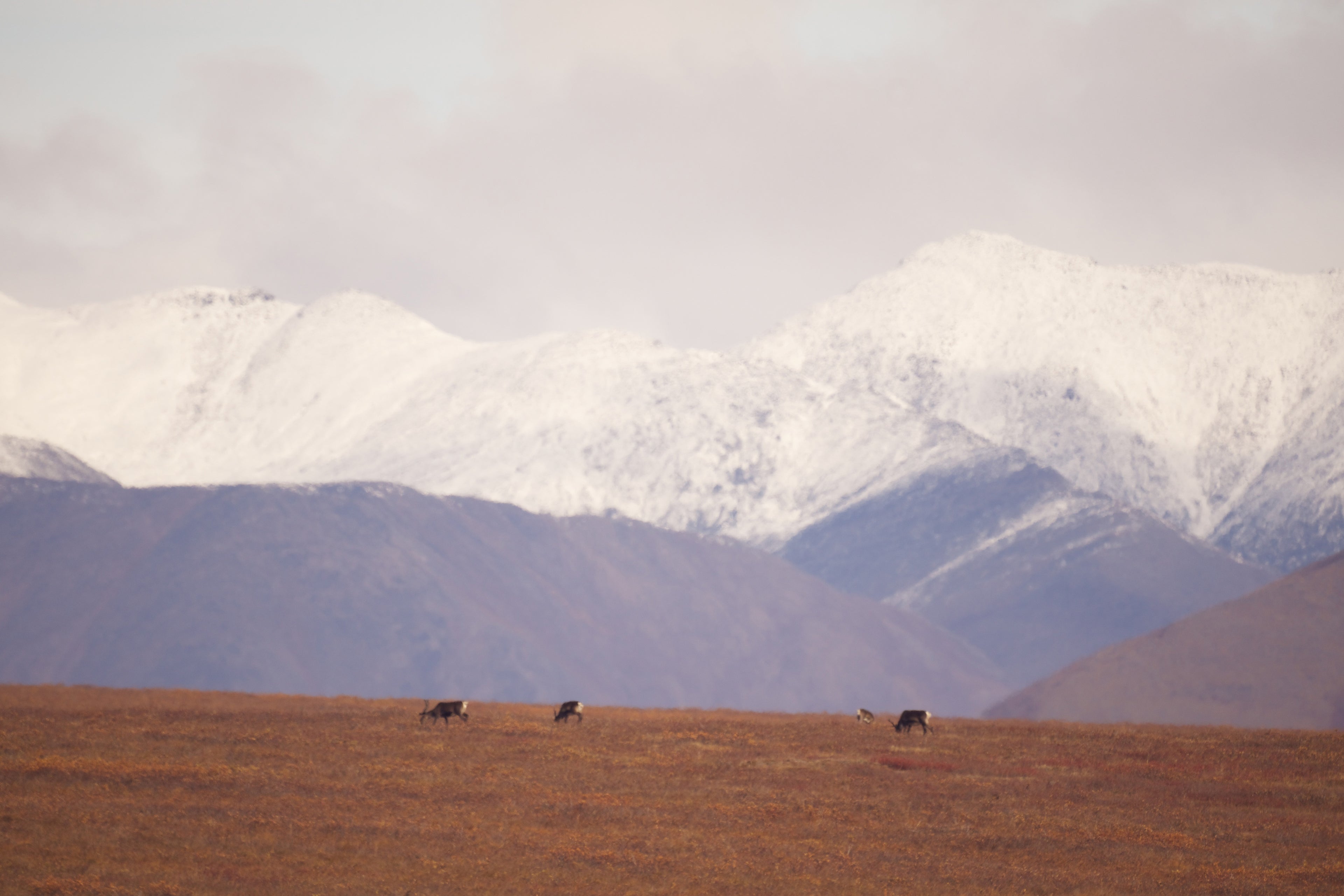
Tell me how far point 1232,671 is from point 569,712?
117 m

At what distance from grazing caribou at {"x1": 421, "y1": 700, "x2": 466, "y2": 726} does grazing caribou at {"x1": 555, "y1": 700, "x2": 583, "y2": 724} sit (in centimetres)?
382

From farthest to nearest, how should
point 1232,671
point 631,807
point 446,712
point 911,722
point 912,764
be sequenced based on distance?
point 1232,671 → point 911,722 → point 446,712 → point 912,764 → point 631,807

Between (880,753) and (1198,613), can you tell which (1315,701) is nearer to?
(1198,613)

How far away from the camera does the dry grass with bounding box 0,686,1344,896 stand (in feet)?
118

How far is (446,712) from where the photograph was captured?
58.8 meters

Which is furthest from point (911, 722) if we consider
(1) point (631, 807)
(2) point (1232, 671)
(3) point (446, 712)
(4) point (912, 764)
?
(2) point (1232, 671)

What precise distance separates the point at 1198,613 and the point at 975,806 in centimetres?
14071

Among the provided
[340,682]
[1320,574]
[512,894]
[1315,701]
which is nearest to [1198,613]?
[1320,574]

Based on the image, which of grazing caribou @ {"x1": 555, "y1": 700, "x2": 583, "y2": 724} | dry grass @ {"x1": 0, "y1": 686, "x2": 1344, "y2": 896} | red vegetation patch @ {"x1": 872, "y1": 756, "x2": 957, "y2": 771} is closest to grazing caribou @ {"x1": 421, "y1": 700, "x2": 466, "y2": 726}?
dry grass @ {"x1": 0, "y1": 686, "x2": 1344, "y2": 896}

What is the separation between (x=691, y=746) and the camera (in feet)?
179

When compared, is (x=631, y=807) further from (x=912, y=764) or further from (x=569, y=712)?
(x=569, y=712)

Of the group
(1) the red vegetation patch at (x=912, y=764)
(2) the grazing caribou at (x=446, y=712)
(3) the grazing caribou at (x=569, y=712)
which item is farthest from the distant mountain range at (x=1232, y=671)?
(2) the grazing caribou at (x=446, y=712)

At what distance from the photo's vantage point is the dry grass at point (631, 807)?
118 feet

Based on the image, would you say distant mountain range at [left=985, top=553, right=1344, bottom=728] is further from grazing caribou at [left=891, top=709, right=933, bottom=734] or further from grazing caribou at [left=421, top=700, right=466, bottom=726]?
grazing caribou at [left=421, top=700, right=466, bottom=726]
